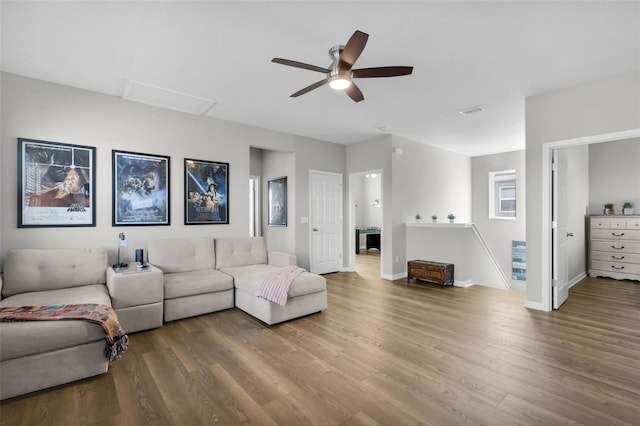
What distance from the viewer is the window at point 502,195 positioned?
758 cm

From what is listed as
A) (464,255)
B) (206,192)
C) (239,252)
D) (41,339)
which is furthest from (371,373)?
(464,255)

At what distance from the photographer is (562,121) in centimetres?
364

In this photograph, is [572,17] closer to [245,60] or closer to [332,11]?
[332,11]

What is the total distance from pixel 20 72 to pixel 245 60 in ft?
8.15

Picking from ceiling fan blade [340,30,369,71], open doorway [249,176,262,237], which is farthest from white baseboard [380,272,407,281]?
ceiling fan blade [340,30,369,71]

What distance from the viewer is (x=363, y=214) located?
36.0ft

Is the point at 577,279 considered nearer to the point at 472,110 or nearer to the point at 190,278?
the point at 472,110

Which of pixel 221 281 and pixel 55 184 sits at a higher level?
pixel 55 184

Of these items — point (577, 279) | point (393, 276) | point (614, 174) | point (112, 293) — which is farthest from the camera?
point (614, 174)

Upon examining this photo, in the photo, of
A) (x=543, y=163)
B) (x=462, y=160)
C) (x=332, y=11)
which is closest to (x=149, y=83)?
(x=332, y=11)

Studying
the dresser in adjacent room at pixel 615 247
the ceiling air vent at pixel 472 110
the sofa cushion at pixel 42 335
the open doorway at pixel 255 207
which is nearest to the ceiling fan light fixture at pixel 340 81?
the ceiling air vent at pixel 472 110

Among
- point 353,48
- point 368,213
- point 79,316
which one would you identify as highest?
point 353,48

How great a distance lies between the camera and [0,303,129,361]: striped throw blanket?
2199mm

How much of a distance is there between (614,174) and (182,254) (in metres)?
7.92
